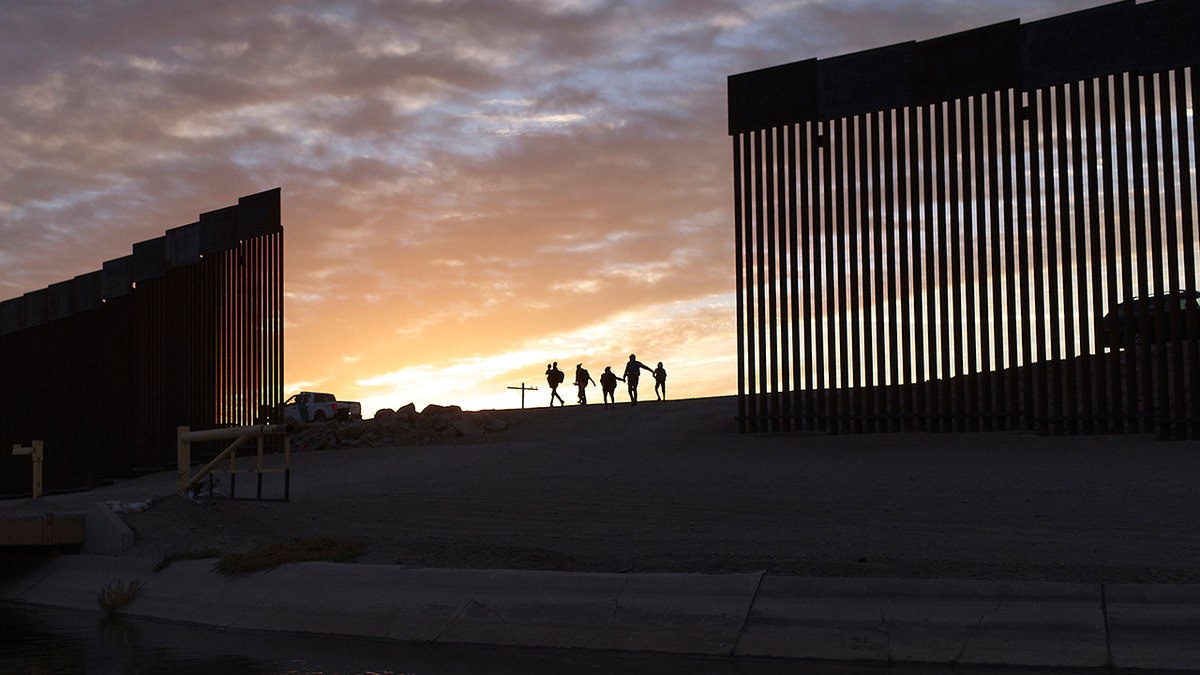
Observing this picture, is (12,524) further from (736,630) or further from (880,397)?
(880,397)

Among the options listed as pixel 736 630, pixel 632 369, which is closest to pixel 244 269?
pixel 632 369

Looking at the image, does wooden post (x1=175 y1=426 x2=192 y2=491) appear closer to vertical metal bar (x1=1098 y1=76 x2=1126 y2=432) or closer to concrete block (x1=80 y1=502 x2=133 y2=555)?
concrete block (x1=80 y1=502 x2=133 y2=555)

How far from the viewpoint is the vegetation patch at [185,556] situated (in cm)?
1531

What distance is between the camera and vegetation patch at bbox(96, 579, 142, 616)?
1483 centimetres

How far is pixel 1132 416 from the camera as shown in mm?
18922

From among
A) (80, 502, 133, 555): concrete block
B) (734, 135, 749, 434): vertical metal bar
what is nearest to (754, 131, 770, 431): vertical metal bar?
(734, 135, 749, 434): vertical metal bar

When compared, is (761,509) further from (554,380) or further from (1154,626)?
(554,380)

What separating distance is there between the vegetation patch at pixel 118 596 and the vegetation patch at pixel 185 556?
1.02 ft

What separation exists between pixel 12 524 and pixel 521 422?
1388 cm

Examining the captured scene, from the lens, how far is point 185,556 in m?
15.5

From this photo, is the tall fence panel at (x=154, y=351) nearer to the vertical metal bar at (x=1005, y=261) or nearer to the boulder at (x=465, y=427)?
the boulder at (x=465, y=427)

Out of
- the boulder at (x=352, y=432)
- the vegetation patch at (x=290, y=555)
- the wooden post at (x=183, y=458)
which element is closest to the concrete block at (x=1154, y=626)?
the vegetation patch at (x=290, y=555)

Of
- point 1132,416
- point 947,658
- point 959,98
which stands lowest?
point 947,658

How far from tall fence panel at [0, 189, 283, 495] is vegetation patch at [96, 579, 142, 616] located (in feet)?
44.4
